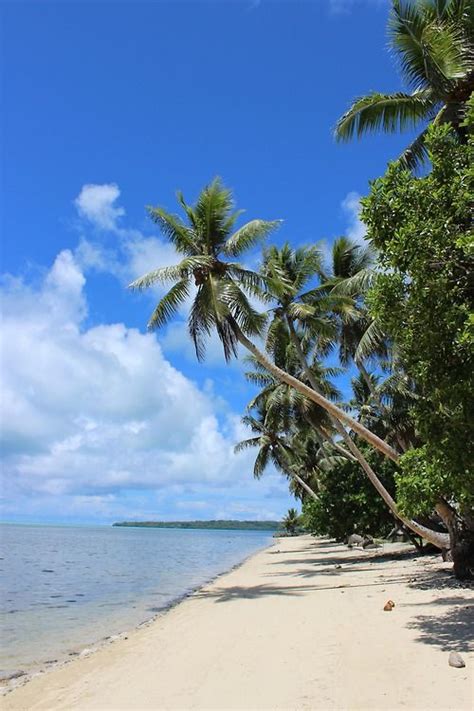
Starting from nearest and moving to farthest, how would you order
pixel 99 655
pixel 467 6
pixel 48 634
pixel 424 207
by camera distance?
pixel 424 207, pixel 99 655, pixel 467 6, pixel 48 634

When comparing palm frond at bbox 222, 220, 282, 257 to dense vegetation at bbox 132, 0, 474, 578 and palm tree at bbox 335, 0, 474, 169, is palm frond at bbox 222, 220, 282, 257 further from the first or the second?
palm tree at bbox 335, 0, 474, 169

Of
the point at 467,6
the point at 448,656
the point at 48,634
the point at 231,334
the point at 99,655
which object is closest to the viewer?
the point at 448,656

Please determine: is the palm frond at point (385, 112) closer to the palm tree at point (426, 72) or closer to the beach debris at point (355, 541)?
the palm tree at point (426, 72)

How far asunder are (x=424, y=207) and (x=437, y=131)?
1.07 metres

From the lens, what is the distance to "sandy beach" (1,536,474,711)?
5613 mm

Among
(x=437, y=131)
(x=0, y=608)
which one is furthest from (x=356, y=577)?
(x=437, y=131)

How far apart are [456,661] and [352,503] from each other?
17447mm

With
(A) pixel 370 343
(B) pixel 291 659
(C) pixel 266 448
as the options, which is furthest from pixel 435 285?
(C) pixel 266 448

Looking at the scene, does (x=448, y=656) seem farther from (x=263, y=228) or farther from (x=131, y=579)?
(x=131, y=579)

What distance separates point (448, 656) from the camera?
258 inches

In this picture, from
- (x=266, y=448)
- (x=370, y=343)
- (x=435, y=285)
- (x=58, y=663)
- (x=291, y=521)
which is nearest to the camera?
(x=435, y=285)

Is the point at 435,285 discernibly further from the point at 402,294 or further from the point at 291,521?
the point at 291,521

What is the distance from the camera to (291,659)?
7.12 m

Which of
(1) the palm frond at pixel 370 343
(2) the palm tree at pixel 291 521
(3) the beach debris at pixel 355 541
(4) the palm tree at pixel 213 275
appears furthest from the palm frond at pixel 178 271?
(2) the palm tree at pixel 291 521
